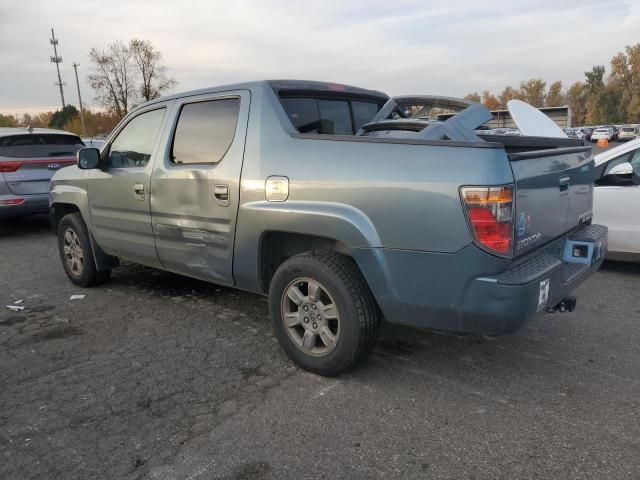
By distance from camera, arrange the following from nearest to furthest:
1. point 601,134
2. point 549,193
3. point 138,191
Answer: point 549,193, point 138,191, point 601,134

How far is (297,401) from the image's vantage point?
314 centimetres

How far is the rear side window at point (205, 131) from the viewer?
380 cm

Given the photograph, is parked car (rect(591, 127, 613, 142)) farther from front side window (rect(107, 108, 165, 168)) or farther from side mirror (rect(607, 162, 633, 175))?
front side window (rect(107, 108, 165, 168))

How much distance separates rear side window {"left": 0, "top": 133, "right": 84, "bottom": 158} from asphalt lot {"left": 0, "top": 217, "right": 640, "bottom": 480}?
4566 mm

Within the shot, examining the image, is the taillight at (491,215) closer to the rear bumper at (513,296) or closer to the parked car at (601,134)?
the rear bumper at (513,296)

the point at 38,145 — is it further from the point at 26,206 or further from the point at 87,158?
the point at 87,158

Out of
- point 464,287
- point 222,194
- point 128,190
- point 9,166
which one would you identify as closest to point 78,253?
point 128,190

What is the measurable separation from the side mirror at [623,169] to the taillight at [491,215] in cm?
368

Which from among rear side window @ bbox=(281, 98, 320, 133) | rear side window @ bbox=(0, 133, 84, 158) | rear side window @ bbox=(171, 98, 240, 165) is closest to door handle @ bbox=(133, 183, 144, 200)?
rear side window @ bbox=(171, 98, 240, 165)

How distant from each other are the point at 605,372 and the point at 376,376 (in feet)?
4.74

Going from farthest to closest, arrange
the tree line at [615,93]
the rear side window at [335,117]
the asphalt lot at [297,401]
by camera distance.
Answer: the tree line at [615,93]
the rear side window at [335,117]
the asphalt lot at [297,401]

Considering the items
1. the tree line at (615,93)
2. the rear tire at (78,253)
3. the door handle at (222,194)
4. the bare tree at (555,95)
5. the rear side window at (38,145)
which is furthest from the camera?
the bare tree at (555,95)

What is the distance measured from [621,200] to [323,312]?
387cm

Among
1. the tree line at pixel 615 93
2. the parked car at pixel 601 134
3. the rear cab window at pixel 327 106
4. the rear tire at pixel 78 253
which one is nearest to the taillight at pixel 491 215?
the rear cab window at pixel 327 106
